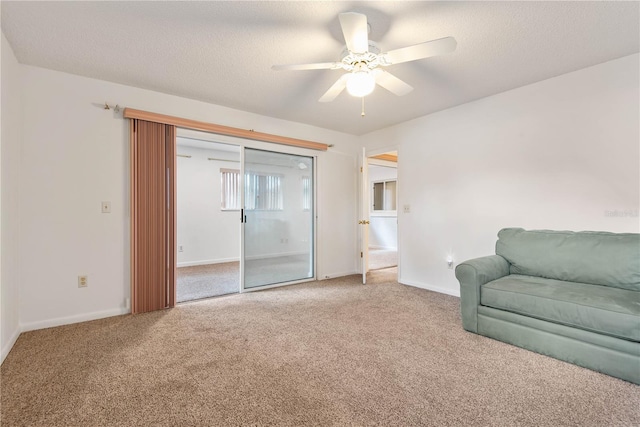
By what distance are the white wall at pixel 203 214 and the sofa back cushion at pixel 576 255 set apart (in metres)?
5.13

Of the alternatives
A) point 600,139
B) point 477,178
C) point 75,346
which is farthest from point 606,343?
point 75,346

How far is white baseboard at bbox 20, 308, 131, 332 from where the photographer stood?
2.58m

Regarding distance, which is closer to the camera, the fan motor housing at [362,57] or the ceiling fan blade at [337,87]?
the fan motor housing at [362,57]

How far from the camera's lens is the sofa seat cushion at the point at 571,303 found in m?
1.80

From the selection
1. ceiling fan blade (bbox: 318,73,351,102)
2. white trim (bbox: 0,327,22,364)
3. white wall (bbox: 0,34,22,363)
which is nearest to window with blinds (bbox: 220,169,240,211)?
white wall (bbox: 0,34,22,363)

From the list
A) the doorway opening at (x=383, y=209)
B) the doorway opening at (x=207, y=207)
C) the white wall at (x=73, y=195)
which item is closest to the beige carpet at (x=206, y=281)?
the doorway opening at (x=207, y=207)

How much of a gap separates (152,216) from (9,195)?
1.08 meters

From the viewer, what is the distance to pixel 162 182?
125 inches

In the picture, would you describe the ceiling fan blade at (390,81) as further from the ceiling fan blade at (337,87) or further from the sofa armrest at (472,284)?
the sofa armrest at (472,284)

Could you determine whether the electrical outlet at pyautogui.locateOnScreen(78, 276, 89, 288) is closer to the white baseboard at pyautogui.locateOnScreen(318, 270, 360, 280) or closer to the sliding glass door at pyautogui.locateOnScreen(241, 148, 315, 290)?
the sliding glass door at pyautogui.locateOnScreen(241, 148, 315, 290)

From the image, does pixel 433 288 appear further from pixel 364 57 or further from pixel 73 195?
pixel 73 195

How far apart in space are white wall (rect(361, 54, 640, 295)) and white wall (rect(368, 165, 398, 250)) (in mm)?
3820

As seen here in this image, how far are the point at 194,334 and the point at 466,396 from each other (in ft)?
7.07

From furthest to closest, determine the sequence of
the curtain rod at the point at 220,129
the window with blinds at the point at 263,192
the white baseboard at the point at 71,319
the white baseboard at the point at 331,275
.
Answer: the white baseboard at the point at 331,275 → the window with blinds at the point at 263,192 → the curtain rod at the point at 220,129 → the white baseboard at the point at 71,319
